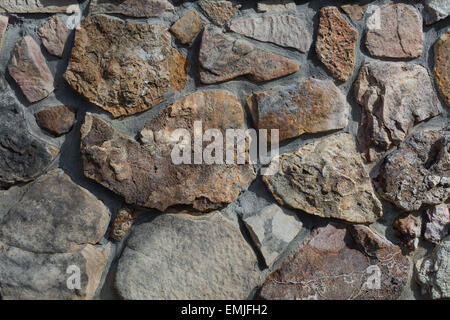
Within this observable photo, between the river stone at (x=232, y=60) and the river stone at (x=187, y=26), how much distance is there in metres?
0.03

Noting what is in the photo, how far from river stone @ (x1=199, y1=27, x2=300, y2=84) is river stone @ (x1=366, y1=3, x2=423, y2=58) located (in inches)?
10.7

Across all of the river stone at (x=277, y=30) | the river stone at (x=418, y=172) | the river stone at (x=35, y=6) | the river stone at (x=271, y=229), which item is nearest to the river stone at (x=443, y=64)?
the river stone at (x=418, y=172)

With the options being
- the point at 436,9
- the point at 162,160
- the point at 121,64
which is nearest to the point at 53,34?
the point at 121,64

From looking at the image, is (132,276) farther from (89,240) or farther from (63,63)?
(63,63)

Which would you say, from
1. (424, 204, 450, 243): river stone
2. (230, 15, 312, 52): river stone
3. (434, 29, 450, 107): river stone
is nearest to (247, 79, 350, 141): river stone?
(230, 15, 312, 52): river stone

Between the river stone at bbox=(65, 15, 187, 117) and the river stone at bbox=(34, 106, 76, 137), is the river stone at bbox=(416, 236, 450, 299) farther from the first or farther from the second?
the river stone at bbox=(34, 106, 76, 137)

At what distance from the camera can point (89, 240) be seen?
1241 millimetres

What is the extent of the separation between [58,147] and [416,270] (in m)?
1.13

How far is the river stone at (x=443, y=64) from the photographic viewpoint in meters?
1.33

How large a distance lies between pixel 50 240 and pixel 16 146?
0.88 feet

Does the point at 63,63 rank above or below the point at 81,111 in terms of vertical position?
above

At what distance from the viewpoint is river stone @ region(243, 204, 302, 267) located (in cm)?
129

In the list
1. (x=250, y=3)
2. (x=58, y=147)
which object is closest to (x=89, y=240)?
(x=58, y=147)

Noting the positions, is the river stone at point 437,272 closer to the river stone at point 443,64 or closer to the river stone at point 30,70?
the river stone at point 443,64
